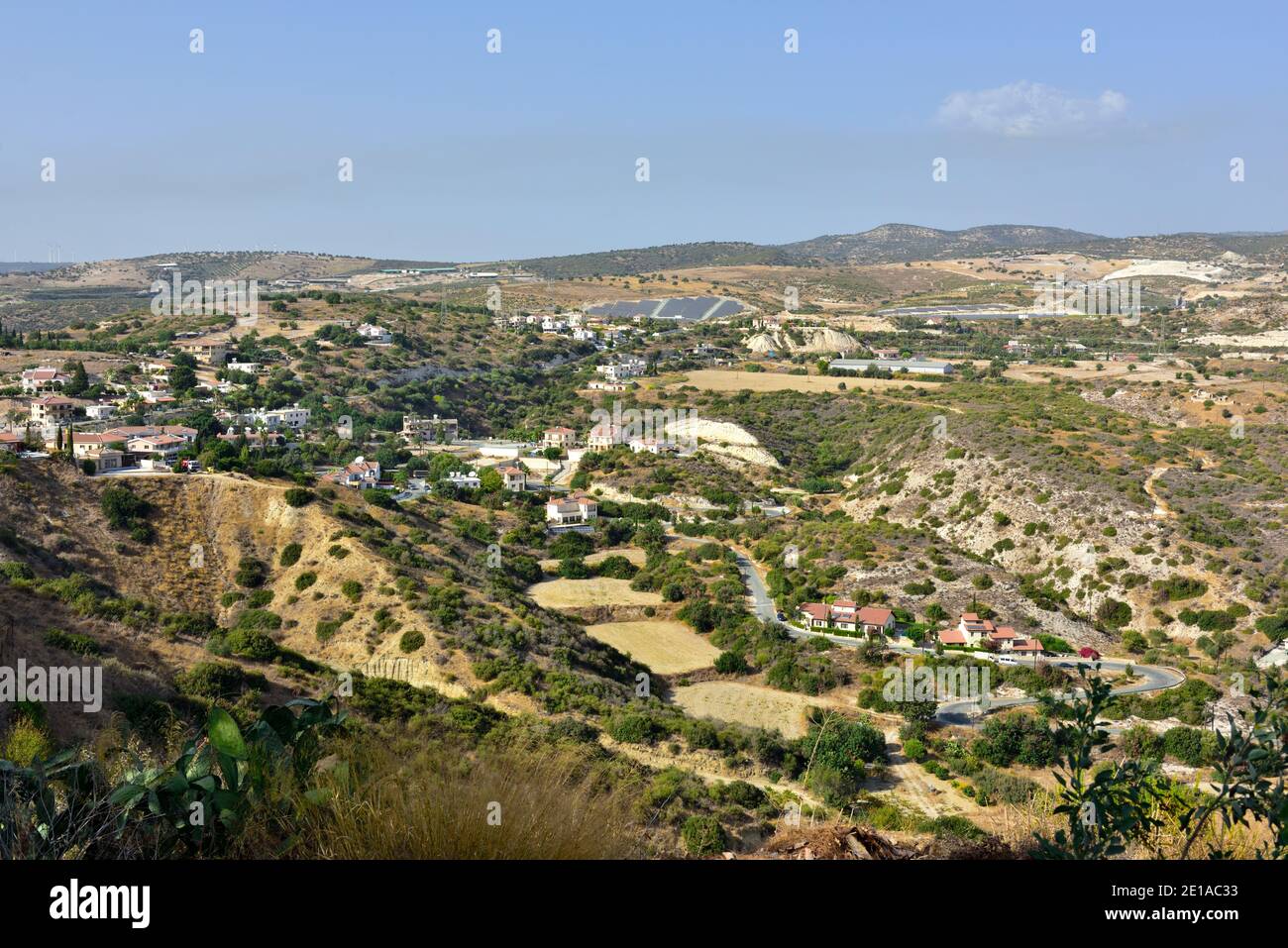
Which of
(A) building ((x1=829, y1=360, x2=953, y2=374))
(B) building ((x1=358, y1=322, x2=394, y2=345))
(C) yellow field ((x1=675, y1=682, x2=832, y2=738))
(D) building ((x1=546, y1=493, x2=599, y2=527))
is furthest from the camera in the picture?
(B) building ((x1=358, y1=322, x2=394, y2=345))

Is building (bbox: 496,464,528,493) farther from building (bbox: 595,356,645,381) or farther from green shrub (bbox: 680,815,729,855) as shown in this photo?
green shrub (bbox: 680,815,729,855)

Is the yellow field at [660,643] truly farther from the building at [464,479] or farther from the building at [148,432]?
the building at [148,432]

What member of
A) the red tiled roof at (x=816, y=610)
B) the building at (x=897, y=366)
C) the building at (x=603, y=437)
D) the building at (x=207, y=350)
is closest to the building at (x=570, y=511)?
the building at (x=603, y=437)

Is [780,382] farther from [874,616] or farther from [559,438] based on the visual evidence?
→ [874,616]

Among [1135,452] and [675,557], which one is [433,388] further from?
[1135,452]
